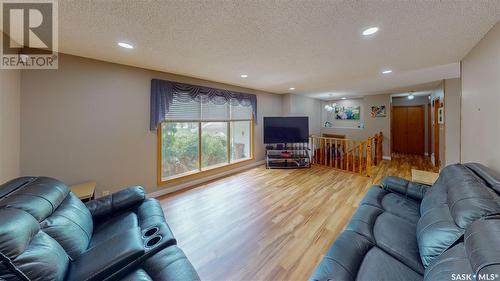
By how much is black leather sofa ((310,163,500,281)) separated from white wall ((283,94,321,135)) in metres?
4.76

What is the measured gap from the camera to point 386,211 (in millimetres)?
1799

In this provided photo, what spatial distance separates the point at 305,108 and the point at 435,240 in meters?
6.21

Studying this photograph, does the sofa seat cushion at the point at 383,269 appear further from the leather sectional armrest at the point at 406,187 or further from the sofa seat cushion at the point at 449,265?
the leather sectional armrest at the point at 406,187

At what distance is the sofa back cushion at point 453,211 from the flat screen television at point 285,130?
400 centimetres

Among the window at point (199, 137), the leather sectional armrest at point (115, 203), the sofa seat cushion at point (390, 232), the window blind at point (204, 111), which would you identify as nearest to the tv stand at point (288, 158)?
the window at point (199, 137)

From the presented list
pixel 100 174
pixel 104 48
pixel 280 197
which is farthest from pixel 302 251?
pixel 104 48

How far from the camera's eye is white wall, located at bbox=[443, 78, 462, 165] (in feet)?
12.3

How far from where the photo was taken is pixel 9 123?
197 cm

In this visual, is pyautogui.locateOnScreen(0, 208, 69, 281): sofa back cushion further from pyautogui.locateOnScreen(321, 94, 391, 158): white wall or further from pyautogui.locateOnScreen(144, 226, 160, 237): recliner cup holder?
pyautogui.locateOnScreen(321, 94, 391, 158): white wall

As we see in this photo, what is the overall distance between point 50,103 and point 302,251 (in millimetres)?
3493

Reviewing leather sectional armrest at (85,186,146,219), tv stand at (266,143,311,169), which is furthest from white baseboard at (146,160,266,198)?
leather sectional armrest at (85,186,146,219)

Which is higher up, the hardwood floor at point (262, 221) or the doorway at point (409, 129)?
the doorway at point (409, 129)

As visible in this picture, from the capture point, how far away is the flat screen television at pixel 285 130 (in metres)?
5.45

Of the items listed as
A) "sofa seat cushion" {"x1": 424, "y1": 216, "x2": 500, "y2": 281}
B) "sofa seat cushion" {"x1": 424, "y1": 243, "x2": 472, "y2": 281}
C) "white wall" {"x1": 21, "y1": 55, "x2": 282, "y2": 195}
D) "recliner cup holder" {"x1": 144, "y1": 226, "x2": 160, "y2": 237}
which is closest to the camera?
"sofa seat cushion" {"x1": 424, "y1": 216, "x2": 500, "y2": 281}
